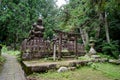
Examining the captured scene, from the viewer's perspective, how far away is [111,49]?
47.2 ft

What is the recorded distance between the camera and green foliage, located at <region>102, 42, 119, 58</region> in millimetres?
14164

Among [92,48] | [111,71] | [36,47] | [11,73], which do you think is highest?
[36,47]

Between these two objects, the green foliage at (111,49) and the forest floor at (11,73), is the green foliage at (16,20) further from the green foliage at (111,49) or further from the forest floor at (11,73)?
the forest floor at (11,73)

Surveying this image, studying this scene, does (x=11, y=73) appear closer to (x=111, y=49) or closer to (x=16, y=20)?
(x=111, y=49)

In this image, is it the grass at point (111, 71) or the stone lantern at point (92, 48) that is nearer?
the grass at point (111, 71)

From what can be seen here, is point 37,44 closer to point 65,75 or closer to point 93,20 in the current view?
point 65,75

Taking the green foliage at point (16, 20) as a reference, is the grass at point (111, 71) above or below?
below

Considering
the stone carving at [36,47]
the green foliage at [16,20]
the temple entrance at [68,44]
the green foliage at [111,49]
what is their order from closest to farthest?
the stone carving at [36,47] < the temple entrance at [68,44] < the green foliage at [111,49] < the green foliage at [16,20]

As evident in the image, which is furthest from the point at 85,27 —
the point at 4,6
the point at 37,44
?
the point at 4,6

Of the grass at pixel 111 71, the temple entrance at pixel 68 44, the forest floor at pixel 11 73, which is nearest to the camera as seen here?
the forest floor at pixel 11 73

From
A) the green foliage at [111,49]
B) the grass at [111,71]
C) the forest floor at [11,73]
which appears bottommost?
the grass at [111,71]

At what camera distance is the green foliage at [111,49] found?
1416cm

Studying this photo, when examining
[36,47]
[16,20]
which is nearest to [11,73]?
[36,47]

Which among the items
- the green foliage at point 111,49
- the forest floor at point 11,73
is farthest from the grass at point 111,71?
the green foliage at point 111,49
